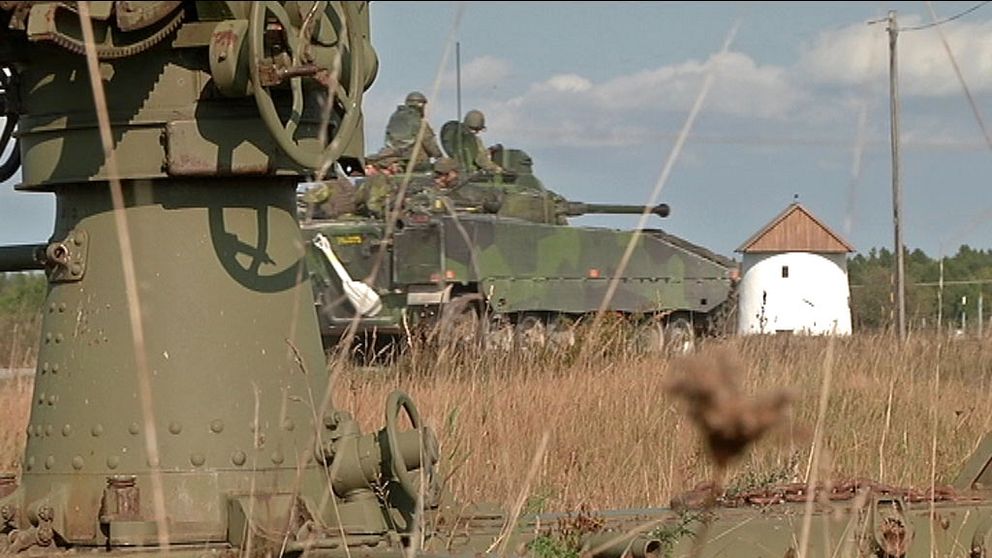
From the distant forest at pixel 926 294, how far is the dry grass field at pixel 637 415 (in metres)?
0.25

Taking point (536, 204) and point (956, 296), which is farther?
point (536, 204)

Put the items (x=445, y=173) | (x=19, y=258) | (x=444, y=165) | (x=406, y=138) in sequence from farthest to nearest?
(x=445, y=173), (x=444, y=165), (x=406, y=138), (x=19, y=258)

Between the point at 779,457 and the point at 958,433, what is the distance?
1.12m

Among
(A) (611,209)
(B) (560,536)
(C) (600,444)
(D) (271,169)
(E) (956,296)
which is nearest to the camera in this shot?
(D) (271,169)

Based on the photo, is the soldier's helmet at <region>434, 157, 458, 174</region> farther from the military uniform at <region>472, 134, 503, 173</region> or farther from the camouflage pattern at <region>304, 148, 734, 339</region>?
the military uniform at <region>472, 134, 503, 173</region>

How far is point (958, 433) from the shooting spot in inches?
282

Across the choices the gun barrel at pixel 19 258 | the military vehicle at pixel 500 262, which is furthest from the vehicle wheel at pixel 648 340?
the gun barrel at pixel 19 258

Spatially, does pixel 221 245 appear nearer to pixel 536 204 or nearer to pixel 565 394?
pixel 565 394

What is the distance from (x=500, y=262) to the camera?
18.5m

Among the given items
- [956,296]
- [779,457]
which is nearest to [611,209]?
[956,296]

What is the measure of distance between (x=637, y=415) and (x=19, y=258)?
3.95m

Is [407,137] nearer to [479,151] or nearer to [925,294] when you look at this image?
[479,151]

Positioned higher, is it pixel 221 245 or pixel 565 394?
pixel 221 245

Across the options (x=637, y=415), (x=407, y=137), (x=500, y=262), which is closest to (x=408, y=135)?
(x=407, y=137)
